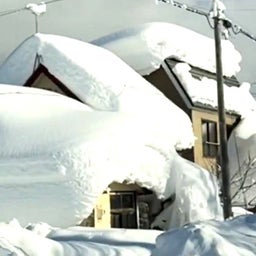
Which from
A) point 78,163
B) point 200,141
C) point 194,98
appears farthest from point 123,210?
point 200,141

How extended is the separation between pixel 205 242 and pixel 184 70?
81.4ft

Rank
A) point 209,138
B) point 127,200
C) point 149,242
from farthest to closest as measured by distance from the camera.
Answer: point 209,138
point 127,200
point 149,242

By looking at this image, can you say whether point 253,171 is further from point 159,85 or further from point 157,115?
point 157,115

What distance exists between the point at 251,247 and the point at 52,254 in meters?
1.82

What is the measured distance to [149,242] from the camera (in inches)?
342

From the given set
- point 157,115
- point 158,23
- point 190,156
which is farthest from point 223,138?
point 158,23

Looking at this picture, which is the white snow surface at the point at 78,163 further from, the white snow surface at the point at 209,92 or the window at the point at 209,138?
the window at the point at 209,138

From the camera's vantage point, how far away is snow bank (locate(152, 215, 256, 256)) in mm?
7191

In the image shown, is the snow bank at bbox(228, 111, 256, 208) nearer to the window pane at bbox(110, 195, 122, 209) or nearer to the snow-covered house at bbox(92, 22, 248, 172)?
the snow-covered house at bbox(92, 22, 248, 172)

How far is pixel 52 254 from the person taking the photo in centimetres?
760

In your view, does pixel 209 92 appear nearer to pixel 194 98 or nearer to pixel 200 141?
pixel 194 98

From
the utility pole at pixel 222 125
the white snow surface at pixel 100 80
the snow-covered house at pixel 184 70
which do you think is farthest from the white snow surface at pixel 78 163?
the snow-covered house at pixel 184 70

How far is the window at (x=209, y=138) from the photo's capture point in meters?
32.3

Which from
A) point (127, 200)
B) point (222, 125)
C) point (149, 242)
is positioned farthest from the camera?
point (127, 200)
